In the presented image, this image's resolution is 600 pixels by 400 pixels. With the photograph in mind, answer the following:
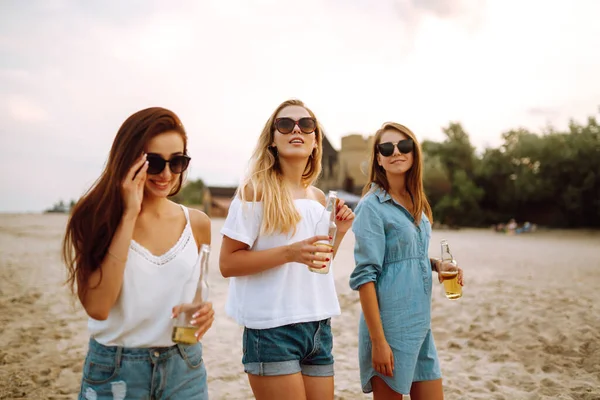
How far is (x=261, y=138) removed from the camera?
110 inches

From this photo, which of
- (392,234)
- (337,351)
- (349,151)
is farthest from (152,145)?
(349,151)

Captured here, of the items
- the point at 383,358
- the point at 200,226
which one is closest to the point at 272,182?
Answer: the point at 200,226

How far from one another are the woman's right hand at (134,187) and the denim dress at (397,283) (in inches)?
51.3

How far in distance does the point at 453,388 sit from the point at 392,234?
Answer: 138 inches

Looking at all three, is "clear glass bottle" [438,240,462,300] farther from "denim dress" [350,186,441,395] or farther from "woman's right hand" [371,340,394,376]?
"woman's right hand" [371,340,394,376]

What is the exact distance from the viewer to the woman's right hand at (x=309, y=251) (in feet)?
7.27

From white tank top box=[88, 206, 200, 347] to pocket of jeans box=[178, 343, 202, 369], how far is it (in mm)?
87

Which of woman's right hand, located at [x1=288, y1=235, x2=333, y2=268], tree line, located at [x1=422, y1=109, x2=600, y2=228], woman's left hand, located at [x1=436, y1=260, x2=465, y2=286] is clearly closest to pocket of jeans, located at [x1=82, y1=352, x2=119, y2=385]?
woman's right hand, located at [x1=288, y1=235, x2=333, y2=268]

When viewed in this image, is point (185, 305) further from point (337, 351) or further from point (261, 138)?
point (337, 351)

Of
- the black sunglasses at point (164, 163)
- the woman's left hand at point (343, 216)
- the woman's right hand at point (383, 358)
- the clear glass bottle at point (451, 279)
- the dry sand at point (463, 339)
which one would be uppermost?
the black sunglasses at point (164, 163)

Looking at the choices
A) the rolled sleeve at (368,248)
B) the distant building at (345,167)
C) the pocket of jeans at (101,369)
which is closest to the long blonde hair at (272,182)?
the rolled sleeve at (368,248)

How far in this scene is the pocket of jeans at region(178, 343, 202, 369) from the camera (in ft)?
6.55

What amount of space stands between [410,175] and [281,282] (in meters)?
1.20

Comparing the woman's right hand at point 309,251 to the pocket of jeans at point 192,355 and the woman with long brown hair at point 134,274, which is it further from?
the pocket of jeans at point 192,355
